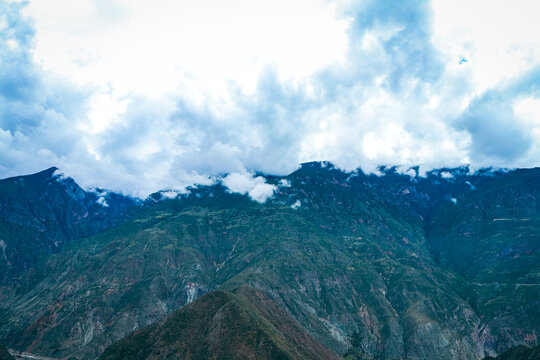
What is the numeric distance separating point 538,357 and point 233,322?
425 feet

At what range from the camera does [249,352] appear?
6319 inches

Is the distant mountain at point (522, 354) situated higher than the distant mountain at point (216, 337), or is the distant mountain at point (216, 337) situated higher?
the distant mountain at point (216, 337)

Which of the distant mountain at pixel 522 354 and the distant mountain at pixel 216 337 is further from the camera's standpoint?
the distant mountain at pixel 216 337

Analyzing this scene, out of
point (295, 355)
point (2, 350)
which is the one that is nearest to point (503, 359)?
point (295, 355)

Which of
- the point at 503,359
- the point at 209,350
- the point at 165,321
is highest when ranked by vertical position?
the point at 165,321

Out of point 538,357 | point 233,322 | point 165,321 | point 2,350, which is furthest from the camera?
point 165,321

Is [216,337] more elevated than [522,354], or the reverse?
[216,337]

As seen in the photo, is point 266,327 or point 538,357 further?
point 266,327

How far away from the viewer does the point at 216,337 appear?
169 meters

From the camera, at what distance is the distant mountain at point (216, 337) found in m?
162

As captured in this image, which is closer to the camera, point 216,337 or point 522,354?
point 522,354

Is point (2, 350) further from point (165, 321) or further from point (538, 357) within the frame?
point (538, 357)

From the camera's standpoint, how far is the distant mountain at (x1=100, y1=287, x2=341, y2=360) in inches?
6398

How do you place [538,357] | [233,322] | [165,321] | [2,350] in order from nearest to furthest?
[538,357] < [2,350] < [233,322] < [165,321]
